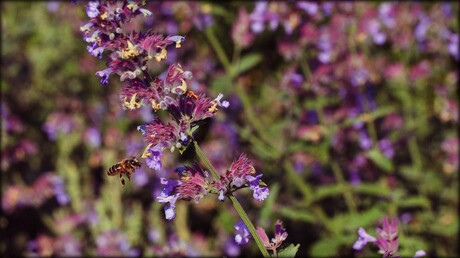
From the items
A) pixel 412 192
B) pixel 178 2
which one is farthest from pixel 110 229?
pixel 412 192

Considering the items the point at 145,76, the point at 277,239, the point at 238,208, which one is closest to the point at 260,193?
the point at 238,208

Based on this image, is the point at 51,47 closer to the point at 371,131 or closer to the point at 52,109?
the point at 52,109

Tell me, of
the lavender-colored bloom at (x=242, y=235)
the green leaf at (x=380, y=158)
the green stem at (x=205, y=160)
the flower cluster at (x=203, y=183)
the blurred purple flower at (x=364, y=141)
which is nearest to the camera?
the green stem at (x=205, y=160)

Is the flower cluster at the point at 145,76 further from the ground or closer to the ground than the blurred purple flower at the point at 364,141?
further from the ground

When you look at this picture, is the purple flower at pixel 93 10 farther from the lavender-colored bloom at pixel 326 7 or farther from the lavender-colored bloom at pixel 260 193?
the lavender-colored bloom at pixel 326 7

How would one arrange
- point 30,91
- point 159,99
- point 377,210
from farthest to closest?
point 30,91 < point 377,210 < point 159,99

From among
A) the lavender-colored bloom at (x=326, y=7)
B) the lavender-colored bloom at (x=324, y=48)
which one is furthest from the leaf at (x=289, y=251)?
the lavender-colored bloom at (x=326, y=7)
